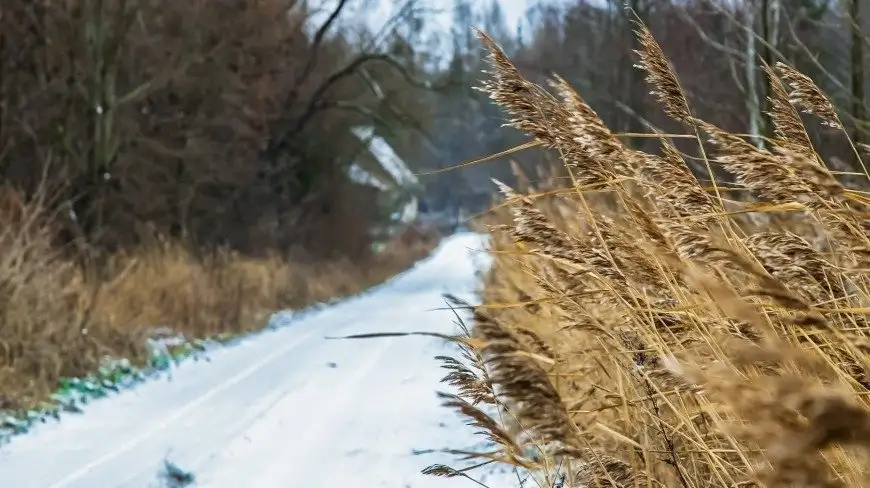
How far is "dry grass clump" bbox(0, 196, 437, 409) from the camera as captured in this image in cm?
656

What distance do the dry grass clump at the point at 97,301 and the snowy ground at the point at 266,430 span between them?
642 mm

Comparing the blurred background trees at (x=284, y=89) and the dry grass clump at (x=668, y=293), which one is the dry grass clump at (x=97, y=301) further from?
the dry grass clump at (x=668, y=293)

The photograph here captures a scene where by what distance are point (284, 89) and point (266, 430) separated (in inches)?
643

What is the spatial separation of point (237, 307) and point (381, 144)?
30.2 metres

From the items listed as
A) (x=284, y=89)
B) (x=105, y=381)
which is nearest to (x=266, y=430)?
(x=105, y=381)

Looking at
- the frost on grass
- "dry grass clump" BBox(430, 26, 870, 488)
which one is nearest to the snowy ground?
the frost on grass

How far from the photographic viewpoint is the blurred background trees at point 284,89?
11.5 m

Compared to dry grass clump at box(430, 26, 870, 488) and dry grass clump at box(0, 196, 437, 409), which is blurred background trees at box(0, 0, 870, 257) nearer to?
dry grass clump at box(0, 196, 437, 409)

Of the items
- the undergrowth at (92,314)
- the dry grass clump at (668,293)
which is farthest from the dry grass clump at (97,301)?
Result: the dry grass clump at (668,293)

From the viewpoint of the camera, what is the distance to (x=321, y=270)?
20.7 meters

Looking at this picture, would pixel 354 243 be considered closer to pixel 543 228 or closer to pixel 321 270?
pixel 321 270

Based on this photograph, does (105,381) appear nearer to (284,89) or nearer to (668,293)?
(668,293)

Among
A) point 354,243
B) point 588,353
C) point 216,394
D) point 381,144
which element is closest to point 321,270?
point 354,243

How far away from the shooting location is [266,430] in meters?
5.27
